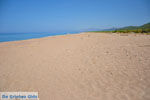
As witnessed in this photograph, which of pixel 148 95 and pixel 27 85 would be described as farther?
pixel 27 85

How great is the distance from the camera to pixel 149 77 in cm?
254

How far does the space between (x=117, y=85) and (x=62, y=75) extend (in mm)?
1788

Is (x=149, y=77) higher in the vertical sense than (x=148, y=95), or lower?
higher

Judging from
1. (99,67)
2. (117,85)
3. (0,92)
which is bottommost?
(0,92)

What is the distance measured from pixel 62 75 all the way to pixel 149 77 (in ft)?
8.80

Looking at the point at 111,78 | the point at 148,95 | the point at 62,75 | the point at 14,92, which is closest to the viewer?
the point at 148,95

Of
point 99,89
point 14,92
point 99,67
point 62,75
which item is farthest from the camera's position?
point 99,67

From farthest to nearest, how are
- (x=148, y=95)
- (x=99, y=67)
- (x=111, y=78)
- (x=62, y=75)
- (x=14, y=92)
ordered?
(x=99, y=67) → (x=62, y=75) → (x=111, y=78) → (x=14, y=92) → (x=148, y=95)

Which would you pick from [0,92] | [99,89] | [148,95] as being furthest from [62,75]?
[148,95]

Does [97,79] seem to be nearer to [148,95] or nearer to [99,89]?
[99,89]

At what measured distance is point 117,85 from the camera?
2396 millimetres

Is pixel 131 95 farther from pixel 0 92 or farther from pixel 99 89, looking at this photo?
pixel 0 92

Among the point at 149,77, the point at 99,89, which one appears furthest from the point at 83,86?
the point at 149,77

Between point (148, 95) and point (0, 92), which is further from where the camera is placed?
point (0, 92)
